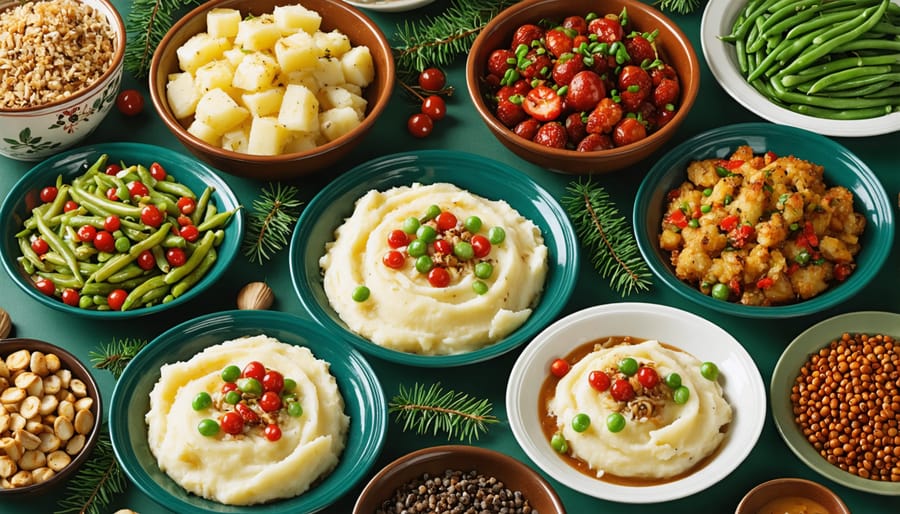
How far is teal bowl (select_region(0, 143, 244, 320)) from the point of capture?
492 centimetres

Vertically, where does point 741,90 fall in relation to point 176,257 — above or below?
above

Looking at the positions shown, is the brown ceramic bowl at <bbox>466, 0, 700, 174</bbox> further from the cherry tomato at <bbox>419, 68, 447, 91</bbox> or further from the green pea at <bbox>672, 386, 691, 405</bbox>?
the green pea at <bbox>672, 386, 691, 405</bbox>

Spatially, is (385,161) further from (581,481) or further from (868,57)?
(868,57)

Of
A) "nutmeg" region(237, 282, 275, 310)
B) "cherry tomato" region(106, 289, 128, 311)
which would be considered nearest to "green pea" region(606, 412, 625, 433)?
"nutmeg" region(237, 282, 275, 310)

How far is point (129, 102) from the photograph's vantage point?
577cm

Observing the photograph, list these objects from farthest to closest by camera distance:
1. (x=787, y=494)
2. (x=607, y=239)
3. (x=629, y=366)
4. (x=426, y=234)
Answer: (x=607, y=239)
(x=426, y=234)
(x=629, y=366)
(x=787, y=494)

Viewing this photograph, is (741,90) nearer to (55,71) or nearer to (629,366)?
(629,366)

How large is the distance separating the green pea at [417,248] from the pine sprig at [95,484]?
164cm

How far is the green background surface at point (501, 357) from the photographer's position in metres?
4.62

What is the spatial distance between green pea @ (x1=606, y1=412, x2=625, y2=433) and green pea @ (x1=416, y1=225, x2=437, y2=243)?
49.0 inches

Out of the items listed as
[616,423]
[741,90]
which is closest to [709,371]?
[616,423]

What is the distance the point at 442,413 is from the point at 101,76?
2.55 metres

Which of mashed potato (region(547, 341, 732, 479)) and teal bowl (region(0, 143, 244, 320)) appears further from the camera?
teal bowl (region(0, 143, 244, 320))

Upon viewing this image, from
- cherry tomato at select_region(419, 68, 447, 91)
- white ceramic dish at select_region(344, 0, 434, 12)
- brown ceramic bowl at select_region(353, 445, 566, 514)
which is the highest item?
white ceramic dish at select_region(344, 0, 434, 12)
